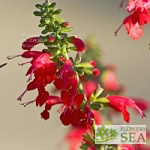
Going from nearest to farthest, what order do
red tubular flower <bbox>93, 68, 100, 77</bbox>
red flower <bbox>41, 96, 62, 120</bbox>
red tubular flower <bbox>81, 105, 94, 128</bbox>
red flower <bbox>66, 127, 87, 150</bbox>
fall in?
red tubular flower <bbox>81, 105, 94, 128</bbox> → red tubular flower <bbox>93, 68, 100, 77</bbox> → red flower <bbox>41, 96, 62, 120</bbox> → red flower <bbox>66, 127, 87, 150</bbox>

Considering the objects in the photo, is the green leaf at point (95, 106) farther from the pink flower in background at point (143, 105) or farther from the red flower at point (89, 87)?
the pink flower in background at point (143, 105)

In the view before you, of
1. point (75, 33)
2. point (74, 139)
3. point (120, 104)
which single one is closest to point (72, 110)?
point (120, 104)

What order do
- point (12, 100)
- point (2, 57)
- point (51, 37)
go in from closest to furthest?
point (51, 37), point (12, 100), point (2, 57)

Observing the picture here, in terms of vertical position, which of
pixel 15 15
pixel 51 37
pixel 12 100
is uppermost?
pixel 51 37

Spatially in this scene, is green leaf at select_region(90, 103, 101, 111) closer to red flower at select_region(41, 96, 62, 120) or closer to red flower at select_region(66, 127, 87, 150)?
red flower at select_region(41, 96, 62, 120)

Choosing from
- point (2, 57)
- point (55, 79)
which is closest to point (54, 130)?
point (2, 57)

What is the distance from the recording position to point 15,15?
678 cm

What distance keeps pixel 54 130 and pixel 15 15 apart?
292cm

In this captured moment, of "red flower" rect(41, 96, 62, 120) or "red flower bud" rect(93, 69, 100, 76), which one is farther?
"red flower" rect(41, 96, 62, 120)

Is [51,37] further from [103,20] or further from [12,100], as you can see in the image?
[103,20]

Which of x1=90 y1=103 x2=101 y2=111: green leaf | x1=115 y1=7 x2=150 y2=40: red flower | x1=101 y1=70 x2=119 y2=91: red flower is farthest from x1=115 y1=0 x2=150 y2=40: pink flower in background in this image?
x1=90 y1=103 x2=101 y2=111: green leaf

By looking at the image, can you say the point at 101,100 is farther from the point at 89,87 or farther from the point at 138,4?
the point at 138,4

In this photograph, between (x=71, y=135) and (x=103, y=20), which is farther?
(x=103, y=20)

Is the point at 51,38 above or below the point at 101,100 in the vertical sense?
above
